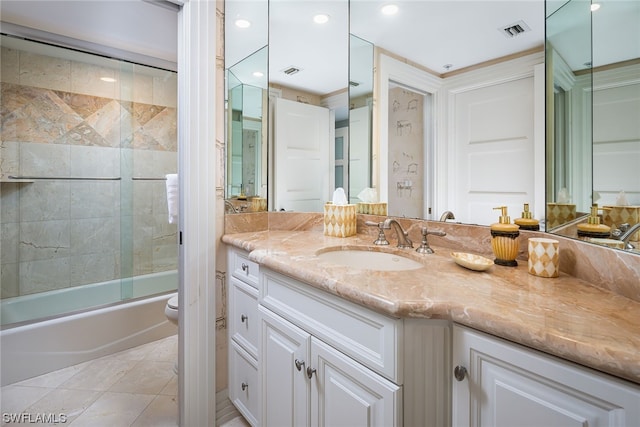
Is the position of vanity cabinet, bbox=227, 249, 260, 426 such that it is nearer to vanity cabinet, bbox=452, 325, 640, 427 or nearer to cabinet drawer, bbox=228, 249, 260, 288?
cabinet drawer, bbox=228, 249, 260, 288

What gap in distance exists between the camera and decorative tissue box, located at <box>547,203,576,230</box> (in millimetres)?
943

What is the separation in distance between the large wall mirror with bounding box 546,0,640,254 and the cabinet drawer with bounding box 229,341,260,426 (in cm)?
134

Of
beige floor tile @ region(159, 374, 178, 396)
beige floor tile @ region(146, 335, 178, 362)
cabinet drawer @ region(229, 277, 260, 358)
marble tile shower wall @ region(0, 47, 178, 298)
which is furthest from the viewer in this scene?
marble tile shower wall @ region(0, 47, 178, 298)

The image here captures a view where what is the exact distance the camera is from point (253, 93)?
1.88 meters

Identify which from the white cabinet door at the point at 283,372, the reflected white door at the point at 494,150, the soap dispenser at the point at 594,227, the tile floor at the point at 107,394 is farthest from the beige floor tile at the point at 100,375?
the soap dispenser at the point at 594,227

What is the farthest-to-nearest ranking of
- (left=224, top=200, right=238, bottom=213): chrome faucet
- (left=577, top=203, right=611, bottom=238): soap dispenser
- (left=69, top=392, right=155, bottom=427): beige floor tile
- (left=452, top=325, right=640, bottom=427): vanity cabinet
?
(left=224, top=200, right=238, bottom=213): chrome faucet
(left=69, top=392, right=155, bottom=427): beige floor tile
(left=577, top=203, right=611, bottom=238): soap dispenser
(left=452, top=325, right=640, bottom=427): vanity cabinet

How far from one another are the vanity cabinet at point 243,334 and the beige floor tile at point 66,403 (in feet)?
2.69

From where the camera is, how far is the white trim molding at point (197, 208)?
1511mm

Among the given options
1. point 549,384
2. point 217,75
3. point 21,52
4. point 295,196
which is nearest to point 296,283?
point 549,384

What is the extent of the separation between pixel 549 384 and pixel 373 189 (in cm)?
121

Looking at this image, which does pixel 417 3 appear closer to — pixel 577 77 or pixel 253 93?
pixel 577 77

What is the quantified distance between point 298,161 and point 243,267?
765 mm

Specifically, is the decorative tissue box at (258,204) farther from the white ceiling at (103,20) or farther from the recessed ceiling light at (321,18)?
the white ceiling at (103,20)

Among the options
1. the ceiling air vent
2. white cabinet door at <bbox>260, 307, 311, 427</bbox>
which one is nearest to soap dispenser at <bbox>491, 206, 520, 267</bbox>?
white cabinet door at <bbox>260, 307, 311, 427</bbox>
